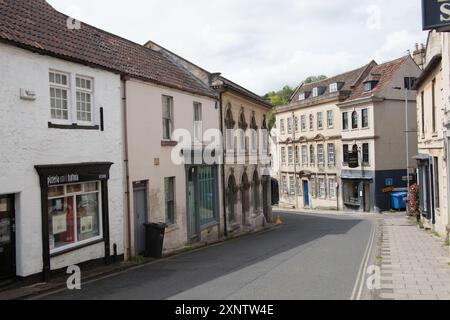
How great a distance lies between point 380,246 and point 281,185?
135 feet

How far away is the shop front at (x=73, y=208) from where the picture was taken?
11.9 meters

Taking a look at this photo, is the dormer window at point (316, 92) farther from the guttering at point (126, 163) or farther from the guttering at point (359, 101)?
the guttering at point (126, 163)

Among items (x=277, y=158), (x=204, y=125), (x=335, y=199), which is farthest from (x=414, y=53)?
(x=204, y=125)

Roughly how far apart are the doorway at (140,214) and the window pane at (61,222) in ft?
10.9

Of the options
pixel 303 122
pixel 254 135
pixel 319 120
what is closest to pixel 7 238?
pixel 254 135

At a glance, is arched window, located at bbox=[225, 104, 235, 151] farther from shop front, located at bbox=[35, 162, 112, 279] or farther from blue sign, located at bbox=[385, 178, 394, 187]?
blue sign, located at bbox=[385, 178, 394, 187]

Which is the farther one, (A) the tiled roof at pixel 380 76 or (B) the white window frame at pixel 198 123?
(A) the tiled roof at pixel 380 76

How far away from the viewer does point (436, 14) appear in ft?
43.4

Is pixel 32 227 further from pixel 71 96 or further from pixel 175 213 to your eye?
pixel 175 213

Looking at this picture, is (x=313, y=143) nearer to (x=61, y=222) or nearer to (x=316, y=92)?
(x=316, y=92)

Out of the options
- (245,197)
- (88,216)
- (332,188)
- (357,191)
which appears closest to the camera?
(88,216)

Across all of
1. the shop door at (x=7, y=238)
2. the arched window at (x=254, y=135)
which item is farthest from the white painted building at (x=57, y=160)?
the arched window at (x=254, y=135)

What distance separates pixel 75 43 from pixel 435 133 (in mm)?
14664

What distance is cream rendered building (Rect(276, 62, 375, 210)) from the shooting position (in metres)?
48.9
